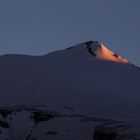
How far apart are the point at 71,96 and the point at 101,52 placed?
237 inches

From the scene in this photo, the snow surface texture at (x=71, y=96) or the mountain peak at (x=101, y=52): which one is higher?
the mountain peak at (x=101, y=52)

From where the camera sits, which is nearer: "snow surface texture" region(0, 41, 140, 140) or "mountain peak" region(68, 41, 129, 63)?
"snow surface texture" region(0, 41, 140, 140)

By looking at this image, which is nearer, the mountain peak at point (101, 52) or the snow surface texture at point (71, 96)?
the snow surface texture at point (71, 96)

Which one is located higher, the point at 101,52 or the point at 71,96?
the point at 101,52

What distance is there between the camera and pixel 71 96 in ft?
73.4

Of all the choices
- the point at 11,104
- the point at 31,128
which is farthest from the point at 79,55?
the point at 31,128

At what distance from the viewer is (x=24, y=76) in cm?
2447

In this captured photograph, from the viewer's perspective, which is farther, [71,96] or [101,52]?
[101,52]

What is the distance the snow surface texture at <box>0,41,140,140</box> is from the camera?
18.6 meters

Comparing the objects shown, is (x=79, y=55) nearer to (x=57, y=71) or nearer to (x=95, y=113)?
(x=57, y=71)

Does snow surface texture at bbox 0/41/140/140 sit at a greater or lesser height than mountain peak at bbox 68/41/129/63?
lesser

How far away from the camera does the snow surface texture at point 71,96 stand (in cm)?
1862

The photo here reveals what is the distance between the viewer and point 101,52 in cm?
2777

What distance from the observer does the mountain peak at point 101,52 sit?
27.6m
